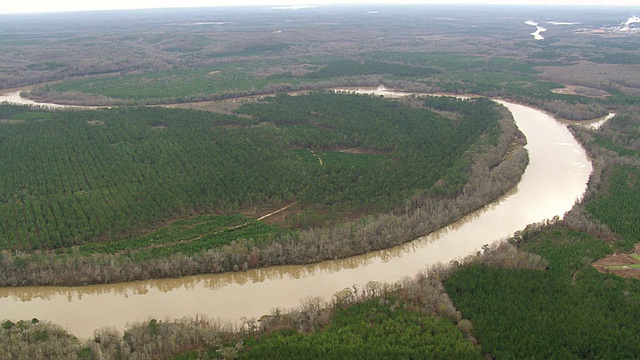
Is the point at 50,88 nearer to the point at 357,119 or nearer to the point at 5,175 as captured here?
the point at 5,175

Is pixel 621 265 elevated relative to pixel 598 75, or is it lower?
elevated

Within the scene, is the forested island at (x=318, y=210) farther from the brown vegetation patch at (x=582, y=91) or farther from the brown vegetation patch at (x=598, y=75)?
the brown vegetation patch at (x=598, y=75)

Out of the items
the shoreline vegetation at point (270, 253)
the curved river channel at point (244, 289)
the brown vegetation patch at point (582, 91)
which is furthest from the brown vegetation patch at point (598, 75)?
the shoreline vegetation at point (270, 253)

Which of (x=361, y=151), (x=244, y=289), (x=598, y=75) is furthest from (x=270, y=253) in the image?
(x=598, y=75)

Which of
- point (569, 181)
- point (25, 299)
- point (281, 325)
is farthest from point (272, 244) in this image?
point (569, 181)

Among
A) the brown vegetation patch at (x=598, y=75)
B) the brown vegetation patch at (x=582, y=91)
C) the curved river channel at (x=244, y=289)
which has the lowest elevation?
the brown vegetation patch at (x=582, y=91)

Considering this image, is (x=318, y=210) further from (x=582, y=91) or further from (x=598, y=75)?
(x=598, y=75)

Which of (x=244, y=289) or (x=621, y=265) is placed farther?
(x=621, y=265)
